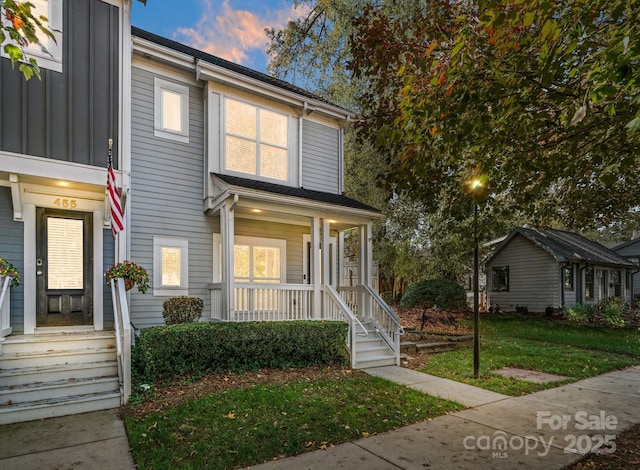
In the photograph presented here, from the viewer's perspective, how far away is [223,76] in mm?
8742

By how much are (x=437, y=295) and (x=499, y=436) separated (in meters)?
7.83

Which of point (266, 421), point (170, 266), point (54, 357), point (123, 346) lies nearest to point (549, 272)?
point (170, 266)

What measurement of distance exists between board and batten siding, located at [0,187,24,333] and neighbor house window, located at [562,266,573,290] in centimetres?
1943

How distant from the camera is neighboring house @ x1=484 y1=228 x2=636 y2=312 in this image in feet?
57.6

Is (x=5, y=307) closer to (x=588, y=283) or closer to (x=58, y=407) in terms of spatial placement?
(x=58, y=407)

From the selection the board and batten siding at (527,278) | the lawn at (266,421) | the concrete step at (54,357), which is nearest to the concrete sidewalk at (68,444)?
the lawn at (266,421)

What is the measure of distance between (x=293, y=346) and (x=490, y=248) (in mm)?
15825

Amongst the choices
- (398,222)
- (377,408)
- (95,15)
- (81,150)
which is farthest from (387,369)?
(398,222)

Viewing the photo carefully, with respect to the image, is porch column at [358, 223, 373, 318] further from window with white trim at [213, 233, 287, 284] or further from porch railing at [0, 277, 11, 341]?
porch railing at [0, 277, 11, 341]

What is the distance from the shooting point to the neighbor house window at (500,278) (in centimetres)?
1978

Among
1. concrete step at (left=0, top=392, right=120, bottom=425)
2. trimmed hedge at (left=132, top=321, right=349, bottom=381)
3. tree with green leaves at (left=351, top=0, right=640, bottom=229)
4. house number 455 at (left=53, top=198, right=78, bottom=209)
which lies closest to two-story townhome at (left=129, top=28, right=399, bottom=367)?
trimmed hedge at (left=132, top=321, right=349, bottom=381)

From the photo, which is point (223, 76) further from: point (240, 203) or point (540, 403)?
point (540, 403)

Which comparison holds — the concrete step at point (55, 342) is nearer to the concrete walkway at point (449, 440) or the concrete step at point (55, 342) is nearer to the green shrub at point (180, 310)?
the green shrub at point (180, 310)

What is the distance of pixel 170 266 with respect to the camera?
8344 mm
